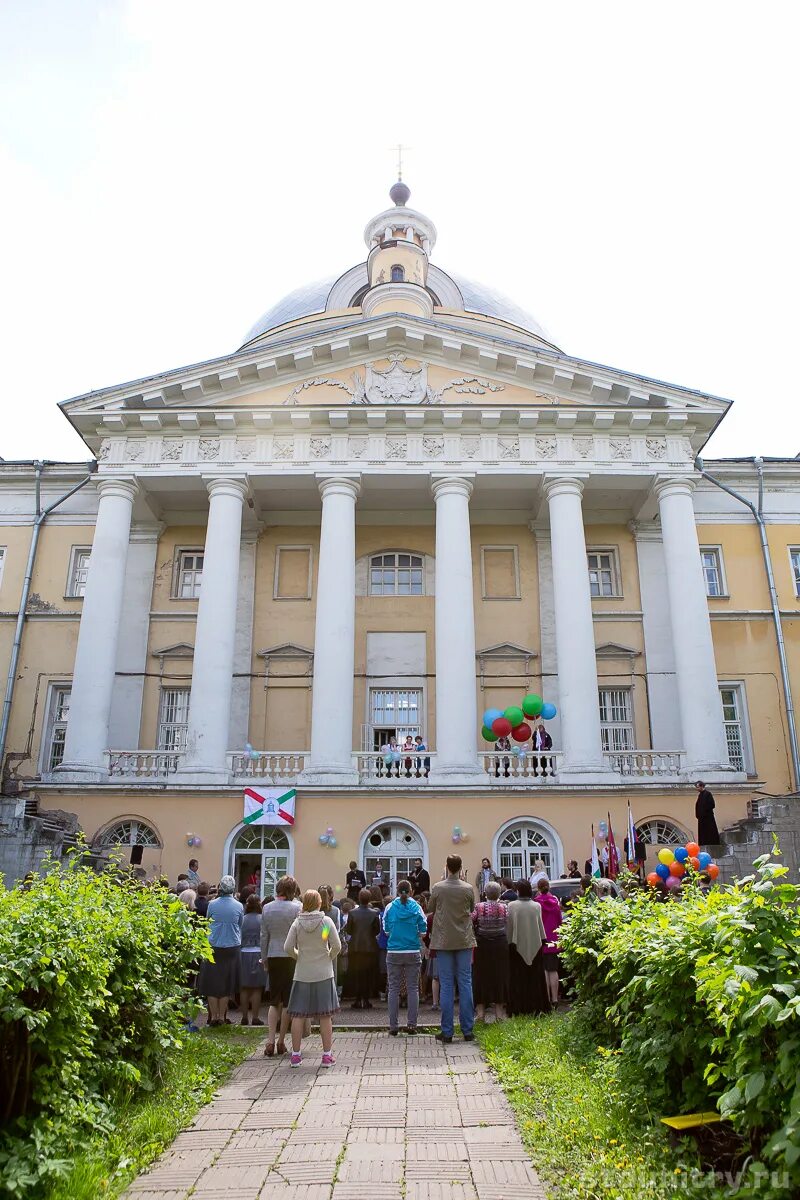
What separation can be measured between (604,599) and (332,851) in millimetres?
11028

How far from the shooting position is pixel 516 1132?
6.55 m

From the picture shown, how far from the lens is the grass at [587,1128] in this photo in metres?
5.15

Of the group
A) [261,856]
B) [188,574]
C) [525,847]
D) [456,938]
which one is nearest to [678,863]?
[525,847]

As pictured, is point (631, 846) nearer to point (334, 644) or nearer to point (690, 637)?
point (690, 637)

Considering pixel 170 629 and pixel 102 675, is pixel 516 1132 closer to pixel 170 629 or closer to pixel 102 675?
pixel 102 675

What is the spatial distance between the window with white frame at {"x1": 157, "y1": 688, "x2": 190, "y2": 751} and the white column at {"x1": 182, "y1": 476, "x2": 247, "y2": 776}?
5.96 feet

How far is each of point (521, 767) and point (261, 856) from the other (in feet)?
21.0

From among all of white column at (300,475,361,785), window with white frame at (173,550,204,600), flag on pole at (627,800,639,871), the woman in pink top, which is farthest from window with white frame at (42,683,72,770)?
the woman in pink top

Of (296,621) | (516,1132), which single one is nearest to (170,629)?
(296,621)

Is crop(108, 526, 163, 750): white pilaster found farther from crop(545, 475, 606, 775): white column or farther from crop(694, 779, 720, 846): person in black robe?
crop(694, 779, 720, 846): person in black robe

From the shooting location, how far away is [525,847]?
2108cm

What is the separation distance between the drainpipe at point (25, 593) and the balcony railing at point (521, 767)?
43.9ft

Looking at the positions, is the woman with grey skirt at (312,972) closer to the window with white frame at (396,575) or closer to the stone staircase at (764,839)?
the stone staircase at (764,839)

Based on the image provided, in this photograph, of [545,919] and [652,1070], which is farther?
[545,919]
